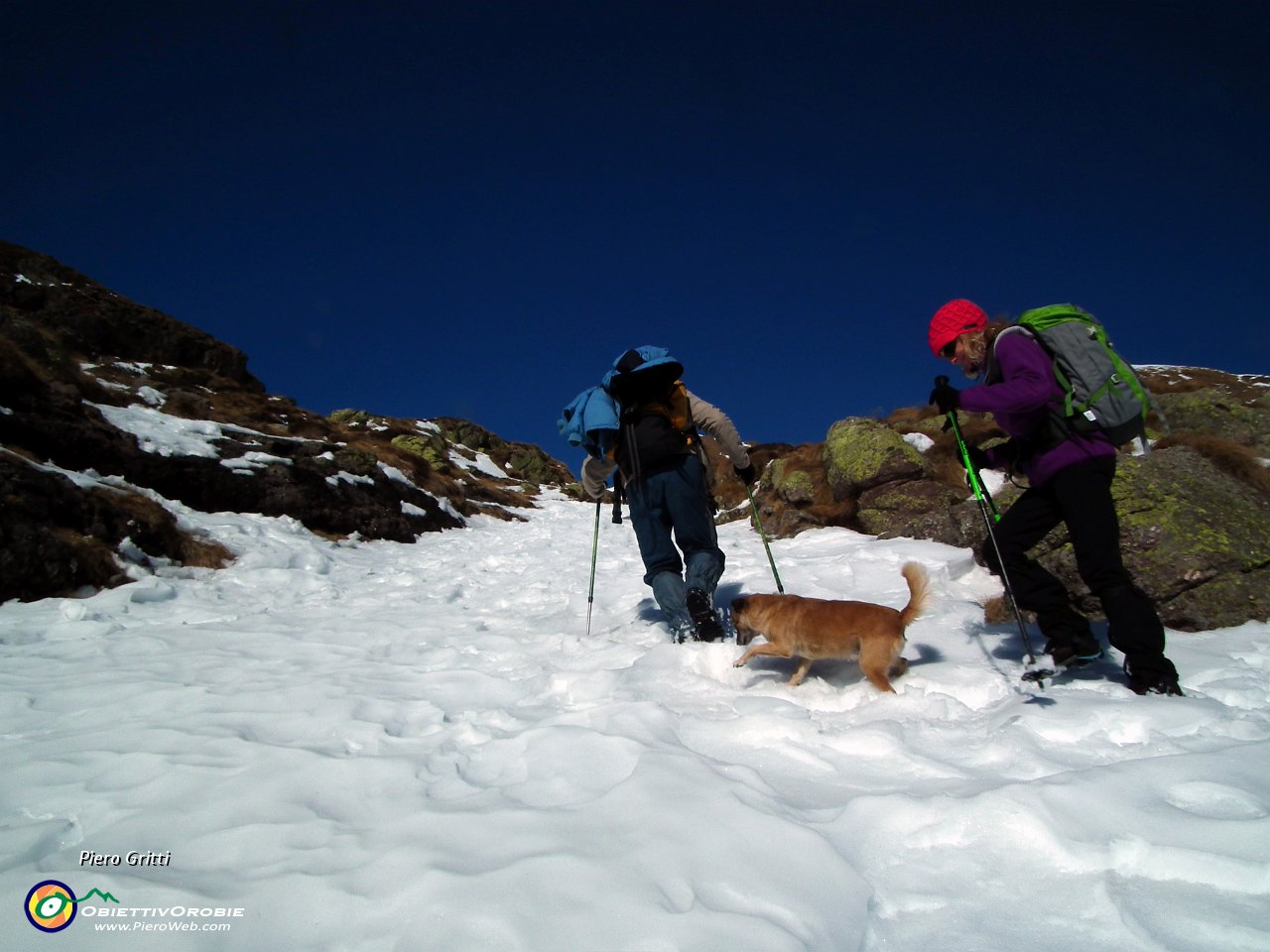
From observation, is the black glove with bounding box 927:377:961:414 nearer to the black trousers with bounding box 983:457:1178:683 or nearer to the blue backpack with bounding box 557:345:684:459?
the black trousers with bounding box 983:457:1178:683

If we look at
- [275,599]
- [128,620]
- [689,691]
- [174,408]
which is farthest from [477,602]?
[174,408]

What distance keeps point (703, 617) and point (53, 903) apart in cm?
398

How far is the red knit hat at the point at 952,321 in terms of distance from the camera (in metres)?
4.02

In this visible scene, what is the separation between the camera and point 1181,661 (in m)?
3.94

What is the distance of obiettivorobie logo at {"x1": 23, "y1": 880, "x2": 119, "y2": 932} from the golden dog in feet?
11.6

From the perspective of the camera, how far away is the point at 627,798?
2.37 meters

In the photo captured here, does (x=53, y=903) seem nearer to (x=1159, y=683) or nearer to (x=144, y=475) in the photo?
(x=1159, y=683)

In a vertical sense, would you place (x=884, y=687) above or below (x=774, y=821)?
above

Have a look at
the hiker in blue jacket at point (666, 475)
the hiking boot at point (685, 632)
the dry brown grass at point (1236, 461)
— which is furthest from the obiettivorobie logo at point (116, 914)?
the dry brown grass at point (1236, 461)

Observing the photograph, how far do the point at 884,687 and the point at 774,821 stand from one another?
1950mm

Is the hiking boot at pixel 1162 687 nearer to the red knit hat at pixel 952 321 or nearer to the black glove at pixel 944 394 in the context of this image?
the black glove at pixel 944 394

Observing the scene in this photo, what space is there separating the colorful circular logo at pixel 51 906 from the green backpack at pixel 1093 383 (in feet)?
16.5

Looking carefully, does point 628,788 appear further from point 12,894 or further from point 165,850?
point 12,894

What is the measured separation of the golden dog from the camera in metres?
3.89
